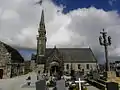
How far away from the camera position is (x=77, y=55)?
77.6 m

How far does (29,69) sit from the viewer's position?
74250 millimetres

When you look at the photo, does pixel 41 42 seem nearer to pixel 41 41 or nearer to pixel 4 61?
pixel 41 41

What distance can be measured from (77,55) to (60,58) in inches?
505

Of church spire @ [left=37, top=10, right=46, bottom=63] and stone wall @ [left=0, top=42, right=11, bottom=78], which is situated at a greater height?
church spire @ [left=37, top=10, right=46, bottom=63]

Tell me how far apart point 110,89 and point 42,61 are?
60.9 m

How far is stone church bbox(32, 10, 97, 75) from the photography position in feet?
218

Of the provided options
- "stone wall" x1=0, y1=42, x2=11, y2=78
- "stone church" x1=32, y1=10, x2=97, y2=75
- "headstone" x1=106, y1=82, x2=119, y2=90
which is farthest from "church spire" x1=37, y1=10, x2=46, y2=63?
"headstone" x1=106, y1=82, x2=119, y2=90

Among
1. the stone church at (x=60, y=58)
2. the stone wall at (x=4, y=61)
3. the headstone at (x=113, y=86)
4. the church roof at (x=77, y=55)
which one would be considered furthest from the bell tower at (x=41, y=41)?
the headstone at (x=113, y=86)

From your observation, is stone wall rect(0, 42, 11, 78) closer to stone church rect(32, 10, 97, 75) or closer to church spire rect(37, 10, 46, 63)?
stone church rect(32, 10, 97, 75)

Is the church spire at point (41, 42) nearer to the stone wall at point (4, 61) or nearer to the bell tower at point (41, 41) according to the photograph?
the bell tower at point (41, 41)

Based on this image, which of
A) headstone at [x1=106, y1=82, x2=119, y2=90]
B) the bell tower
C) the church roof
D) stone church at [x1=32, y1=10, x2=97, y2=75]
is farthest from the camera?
the church roof

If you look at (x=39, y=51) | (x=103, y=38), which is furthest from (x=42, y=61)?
(x=103, y=38)

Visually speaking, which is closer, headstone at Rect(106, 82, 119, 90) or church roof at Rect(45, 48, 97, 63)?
headstone at Rect(106, 82, 119, 90)

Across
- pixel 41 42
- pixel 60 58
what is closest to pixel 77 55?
pixel 60 58
